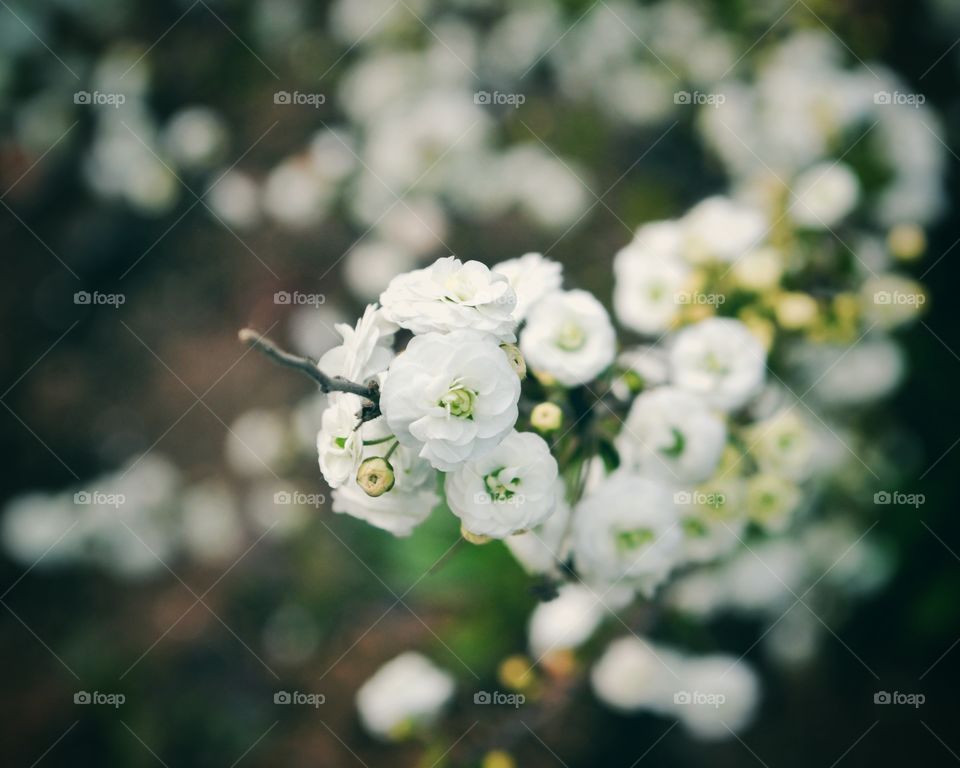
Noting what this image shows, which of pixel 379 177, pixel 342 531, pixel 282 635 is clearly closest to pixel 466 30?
pixel 379 177

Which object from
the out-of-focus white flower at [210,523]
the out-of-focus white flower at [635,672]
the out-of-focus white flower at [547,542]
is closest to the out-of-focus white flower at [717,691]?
the out-of-focus white flower at [635,672]

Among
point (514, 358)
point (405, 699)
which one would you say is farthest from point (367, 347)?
Answer: point (405, 699)

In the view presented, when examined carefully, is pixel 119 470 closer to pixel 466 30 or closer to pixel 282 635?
pixel 282 635

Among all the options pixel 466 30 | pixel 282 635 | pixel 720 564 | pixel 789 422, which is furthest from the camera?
pixel 466 30

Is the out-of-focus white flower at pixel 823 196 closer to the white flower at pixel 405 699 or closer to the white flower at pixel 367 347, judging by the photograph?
the white flower at pixel 367 347

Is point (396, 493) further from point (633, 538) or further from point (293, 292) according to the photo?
point (293, 292)

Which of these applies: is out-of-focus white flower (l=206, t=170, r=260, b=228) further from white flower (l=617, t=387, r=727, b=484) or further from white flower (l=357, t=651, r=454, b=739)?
white flower (l=617, t=387, r=727, b=484)

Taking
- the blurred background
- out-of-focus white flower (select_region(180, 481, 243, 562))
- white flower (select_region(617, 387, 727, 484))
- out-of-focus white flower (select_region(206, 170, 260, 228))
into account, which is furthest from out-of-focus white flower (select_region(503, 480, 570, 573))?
out-of-focus white flower (select_region(206, 170, 260, 228))
